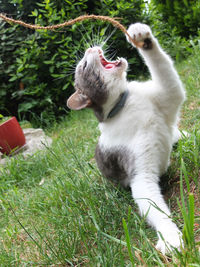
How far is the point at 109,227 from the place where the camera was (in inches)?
71.2

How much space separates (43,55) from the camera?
5465 millimetres

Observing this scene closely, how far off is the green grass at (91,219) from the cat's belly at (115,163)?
0.08 m

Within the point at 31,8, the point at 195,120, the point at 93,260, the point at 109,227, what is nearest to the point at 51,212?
the point at 109,227

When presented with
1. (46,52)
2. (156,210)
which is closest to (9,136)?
(46,52)

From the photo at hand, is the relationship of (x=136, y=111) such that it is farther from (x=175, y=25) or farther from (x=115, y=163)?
(x=175, y=25)

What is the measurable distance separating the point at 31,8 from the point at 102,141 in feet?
14.5

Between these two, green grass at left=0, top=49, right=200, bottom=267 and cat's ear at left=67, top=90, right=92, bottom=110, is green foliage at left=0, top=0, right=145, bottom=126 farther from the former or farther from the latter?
cat's ear at left=67, top=90, right=92, bottom=110

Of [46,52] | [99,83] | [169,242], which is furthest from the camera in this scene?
[46,52]

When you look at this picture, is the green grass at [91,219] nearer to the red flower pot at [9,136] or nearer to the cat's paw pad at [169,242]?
the cat's paw pad at [169,242]

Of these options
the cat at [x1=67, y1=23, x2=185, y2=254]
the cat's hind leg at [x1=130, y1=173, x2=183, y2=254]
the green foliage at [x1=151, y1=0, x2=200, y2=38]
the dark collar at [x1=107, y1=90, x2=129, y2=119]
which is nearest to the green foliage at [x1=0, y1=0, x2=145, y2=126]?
the green foliage at [x1=151, y1=0, x2=200, y2=38]

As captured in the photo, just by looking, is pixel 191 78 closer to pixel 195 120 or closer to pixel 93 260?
pixel 195 120

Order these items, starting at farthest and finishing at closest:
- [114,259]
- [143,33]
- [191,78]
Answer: [191,78], [143,33], [114,259]

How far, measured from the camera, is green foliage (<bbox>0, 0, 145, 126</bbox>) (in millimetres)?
5273

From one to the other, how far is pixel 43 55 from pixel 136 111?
3.83 meters
